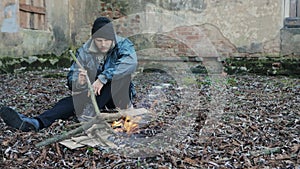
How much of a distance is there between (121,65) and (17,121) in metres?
0.85

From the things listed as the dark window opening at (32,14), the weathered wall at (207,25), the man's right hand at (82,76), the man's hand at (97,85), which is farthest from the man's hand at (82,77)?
the weathered wall at (207,25)

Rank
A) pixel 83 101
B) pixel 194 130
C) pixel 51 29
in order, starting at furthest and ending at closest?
pixel 51 29 < pixel 83 101 < pixel 194 130

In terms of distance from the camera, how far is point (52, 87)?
15.1 ft

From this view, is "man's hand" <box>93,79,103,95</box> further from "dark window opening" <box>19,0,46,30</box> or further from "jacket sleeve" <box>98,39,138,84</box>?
"dark window opening" <box>19,0,46,30</box>

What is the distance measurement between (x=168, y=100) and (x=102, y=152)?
1.74 m

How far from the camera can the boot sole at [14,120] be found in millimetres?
2490

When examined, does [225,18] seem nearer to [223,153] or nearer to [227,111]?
[227,111]

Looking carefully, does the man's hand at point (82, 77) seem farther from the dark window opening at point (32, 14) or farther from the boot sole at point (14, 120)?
the dark window opening at point (32, 14)

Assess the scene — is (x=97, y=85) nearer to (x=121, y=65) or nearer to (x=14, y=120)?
(x=121, y=65)

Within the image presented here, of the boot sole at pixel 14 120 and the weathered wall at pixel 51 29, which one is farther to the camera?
the weathered wall at pixel 51 29

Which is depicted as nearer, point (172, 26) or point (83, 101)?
point (83, 101)

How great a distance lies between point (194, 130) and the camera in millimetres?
2615

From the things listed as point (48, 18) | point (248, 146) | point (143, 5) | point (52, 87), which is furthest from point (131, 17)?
point (248, 146)

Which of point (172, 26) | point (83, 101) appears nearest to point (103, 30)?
point (83, 101)
